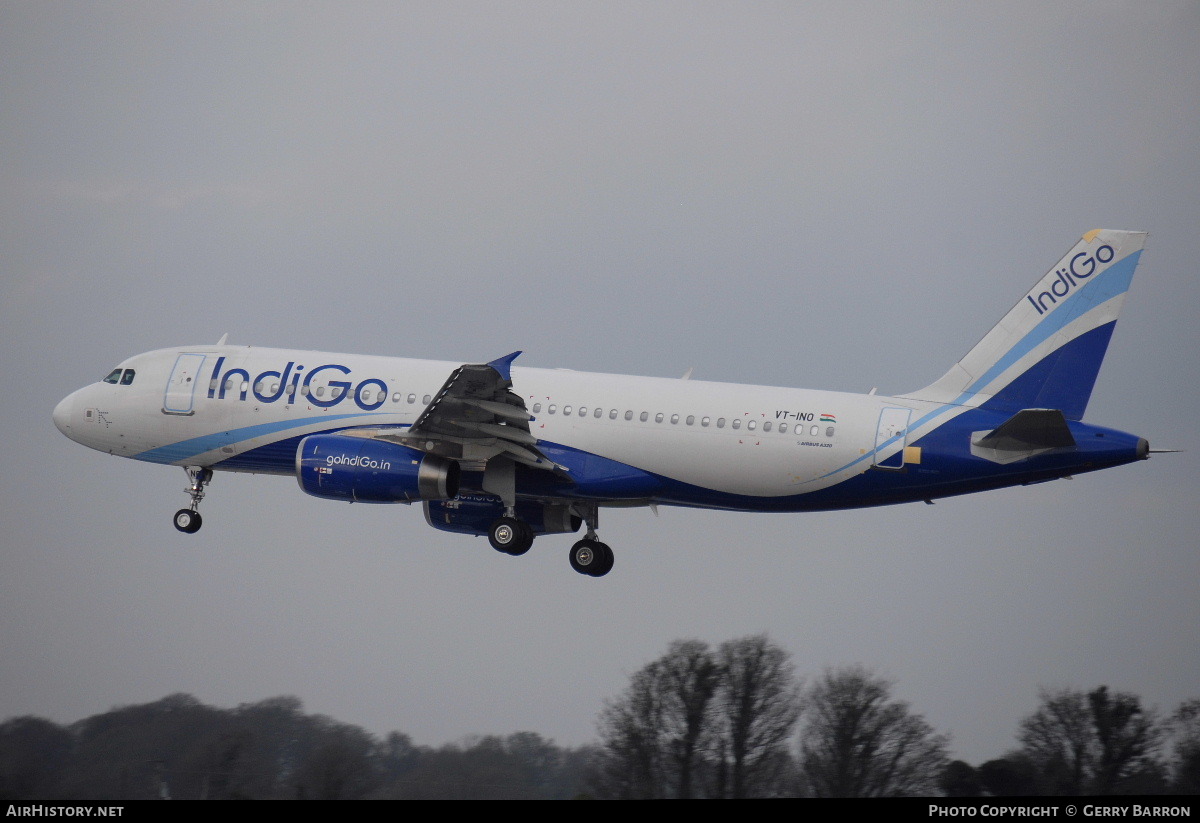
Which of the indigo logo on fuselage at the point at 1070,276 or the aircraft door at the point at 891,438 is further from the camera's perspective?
the indigo logo on fuselage at the point at 1070,276

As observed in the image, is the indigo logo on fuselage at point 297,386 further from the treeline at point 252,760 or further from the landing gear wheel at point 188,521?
the treeline at point 252,760

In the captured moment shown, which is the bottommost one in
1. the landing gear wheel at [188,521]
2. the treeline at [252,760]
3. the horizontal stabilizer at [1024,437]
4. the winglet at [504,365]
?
the treeline at [252,760]

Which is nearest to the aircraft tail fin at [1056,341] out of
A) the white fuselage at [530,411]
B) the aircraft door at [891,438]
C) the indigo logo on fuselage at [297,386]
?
the aircraft door at [891,438]

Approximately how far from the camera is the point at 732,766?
37844 mm

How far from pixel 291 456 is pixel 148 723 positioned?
26.3ft

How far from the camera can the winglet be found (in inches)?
1470

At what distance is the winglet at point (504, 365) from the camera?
3734 cm

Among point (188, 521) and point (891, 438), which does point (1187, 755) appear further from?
point (188, 521)

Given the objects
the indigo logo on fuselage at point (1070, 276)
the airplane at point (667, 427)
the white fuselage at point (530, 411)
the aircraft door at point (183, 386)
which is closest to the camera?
the airplane at point (667, 427)

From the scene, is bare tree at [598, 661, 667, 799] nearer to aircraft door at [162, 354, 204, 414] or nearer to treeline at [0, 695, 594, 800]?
treeline at [0, 695, 594, 800]

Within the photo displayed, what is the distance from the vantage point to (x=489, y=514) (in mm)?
43656

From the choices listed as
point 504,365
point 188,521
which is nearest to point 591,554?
point 504,365

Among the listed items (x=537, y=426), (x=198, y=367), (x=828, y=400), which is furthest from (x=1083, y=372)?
(x=198, y=367)

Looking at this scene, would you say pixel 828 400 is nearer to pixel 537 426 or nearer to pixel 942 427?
pixel 942 427
